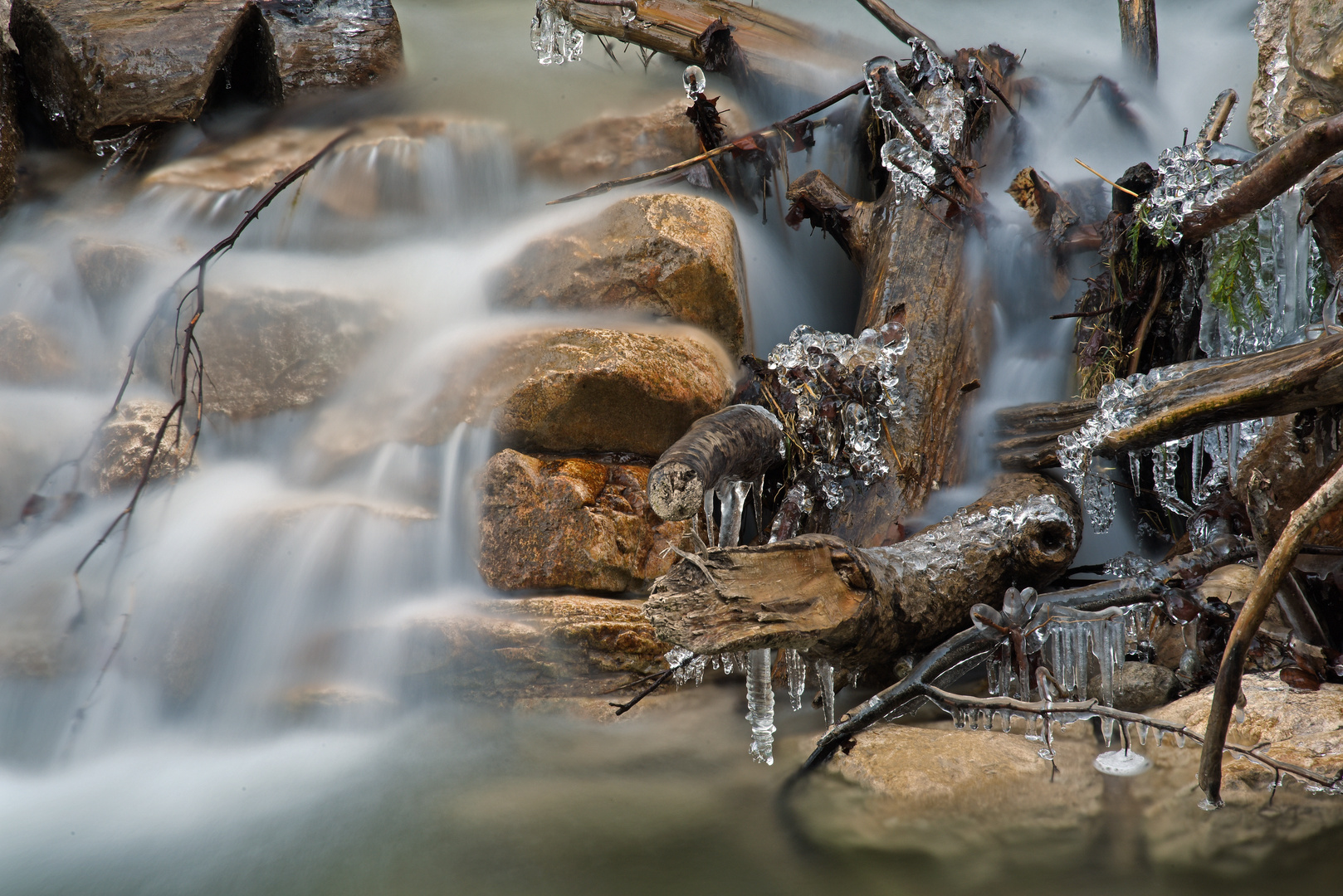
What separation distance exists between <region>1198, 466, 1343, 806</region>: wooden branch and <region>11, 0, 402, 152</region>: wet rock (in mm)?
6196

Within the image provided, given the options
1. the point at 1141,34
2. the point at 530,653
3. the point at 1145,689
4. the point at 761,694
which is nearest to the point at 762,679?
the point at 761,694

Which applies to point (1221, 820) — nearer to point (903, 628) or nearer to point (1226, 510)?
point (903, 628)

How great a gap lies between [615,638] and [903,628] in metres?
1.14

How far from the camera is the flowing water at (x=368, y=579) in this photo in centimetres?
245

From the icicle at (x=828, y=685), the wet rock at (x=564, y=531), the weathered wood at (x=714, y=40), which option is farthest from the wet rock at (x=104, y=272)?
the icicle at (x=828, y=685)

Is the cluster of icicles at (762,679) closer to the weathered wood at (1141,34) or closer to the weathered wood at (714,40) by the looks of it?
the weathered wood at (714,40)

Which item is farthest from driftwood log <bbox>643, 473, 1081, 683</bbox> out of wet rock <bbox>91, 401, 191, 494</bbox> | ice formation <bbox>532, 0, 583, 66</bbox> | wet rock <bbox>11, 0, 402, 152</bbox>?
wet rock <bbox>11, 0, 402, 152</bbox>

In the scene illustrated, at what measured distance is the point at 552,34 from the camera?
19.0 ft

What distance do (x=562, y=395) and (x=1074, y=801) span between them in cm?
239

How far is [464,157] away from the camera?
5.42m

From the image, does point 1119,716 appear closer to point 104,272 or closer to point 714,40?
point 714,40

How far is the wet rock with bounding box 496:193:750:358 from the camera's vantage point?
13.6ft

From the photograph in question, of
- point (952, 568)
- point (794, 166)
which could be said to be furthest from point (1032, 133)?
point (952, 568)

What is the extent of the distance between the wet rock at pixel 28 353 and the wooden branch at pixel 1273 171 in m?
5.08
